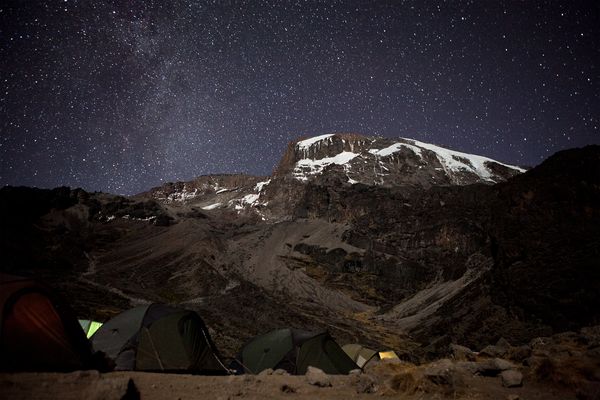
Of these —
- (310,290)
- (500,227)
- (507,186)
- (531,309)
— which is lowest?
(310,290)

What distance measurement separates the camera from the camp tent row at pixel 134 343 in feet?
27.3

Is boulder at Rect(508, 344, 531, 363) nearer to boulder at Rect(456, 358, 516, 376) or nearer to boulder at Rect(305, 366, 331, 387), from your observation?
boulder at Rect(456, 358, 516, 376)

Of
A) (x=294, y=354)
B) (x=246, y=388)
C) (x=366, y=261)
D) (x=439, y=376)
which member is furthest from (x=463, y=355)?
(x=366, y=261)

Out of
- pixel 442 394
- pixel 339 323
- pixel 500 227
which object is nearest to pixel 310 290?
pixel 339 323

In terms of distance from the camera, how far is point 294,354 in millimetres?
15078

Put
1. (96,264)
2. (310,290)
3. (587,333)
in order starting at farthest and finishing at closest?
1. (310,290)
2. (96,264)
3. (587,333)

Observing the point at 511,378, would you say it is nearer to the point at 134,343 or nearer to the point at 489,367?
the point at 489,367

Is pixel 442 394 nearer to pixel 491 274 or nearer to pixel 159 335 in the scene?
pixel 159 335

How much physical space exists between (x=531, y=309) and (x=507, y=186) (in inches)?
1487

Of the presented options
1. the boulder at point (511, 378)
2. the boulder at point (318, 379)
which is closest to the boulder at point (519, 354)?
the boulder at point (511, 378)

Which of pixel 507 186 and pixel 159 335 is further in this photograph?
pixel 507 186

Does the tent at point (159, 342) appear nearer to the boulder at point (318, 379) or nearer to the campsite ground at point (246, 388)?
the campsite ground at point (246, 388)

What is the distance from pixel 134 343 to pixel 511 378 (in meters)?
11.3

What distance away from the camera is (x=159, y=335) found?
12797mm
